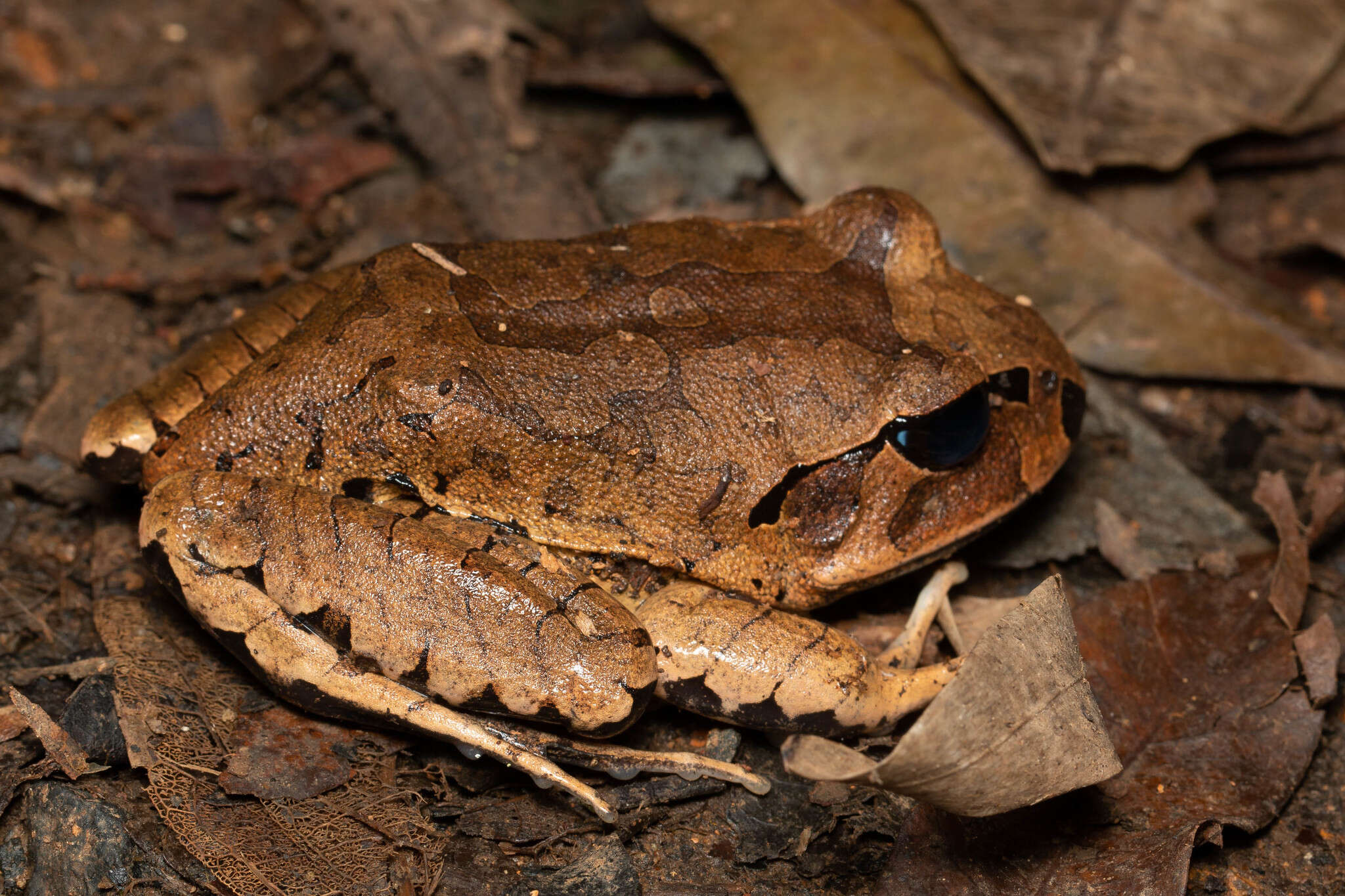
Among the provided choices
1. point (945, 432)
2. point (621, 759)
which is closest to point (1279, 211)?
point (945, 432)

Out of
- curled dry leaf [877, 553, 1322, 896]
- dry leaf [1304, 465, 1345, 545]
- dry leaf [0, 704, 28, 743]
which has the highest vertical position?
dry leaf [0, 704, 28, 743]

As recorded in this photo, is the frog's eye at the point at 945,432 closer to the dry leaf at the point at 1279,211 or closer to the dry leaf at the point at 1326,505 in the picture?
the dry leaf at the point at 1326,505

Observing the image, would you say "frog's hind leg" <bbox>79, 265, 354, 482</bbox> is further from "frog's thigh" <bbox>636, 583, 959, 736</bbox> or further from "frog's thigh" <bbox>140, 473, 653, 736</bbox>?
"frog's thigh" <bbox>636, 583, 959, 736</bbox>

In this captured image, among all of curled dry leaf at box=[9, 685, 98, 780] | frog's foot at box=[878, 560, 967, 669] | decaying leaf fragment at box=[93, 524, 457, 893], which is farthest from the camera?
frog's foot at box=[878, 560, 967, 669]

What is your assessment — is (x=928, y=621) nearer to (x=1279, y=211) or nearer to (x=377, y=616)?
(x=377, y=616)

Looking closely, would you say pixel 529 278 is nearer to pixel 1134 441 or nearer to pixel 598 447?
pixel 598 447

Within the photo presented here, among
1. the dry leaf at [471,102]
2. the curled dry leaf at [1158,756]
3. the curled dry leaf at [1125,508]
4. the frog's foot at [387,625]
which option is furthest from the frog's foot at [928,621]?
the dry leaf at [471,102]

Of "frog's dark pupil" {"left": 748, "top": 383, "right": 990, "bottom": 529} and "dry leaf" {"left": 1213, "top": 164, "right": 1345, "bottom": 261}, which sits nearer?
"frog's dark pupil" {"left": 748, "top": 383, "right": 990, "bottom": 529}

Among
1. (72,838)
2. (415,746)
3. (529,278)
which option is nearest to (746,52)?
(529,278)

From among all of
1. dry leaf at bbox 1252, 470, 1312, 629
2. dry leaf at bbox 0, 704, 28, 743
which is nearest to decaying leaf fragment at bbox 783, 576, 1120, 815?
dry leaf at bbox 1252, 470, 1312, 629
